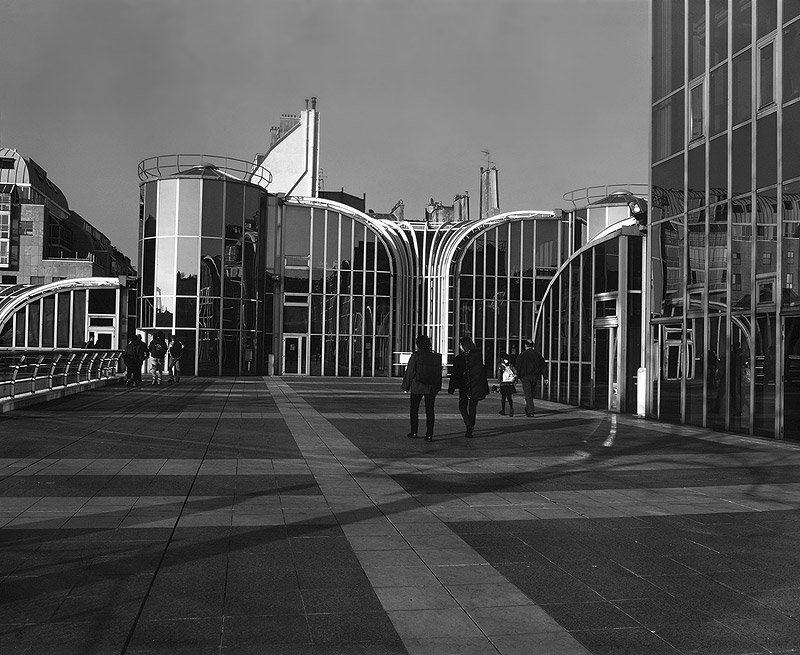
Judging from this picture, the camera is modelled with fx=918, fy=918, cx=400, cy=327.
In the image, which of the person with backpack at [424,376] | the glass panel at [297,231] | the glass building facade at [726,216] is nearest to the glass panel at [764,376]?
the glass building facade at [726,216]

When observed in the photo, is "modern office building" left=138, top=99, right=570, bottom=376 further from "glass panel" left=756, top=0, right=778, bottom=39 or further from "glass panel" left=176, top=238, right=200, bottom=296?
"glass panel" left=756, top=0, right=778, bottom=39

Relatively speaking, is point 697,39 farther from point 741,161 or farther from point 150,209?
point 150,209

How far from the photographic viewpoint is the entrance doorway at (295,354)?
143 ft

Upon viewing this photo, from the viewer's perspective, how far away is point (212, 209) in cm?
4053

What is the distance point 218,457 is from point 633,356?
39.1 feet

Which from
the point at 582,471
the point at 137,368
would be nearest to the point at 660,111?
the point at 582,471

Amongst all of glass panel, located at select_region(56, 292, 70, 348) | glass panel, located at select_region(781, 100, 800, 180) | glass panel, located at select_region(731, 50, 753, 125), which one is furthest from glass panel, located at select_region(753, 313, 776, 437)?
glass panel, located at select_region(56, 292, 70, 348)

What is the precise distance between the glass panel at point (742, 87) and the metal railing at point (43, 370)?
43.7 feet

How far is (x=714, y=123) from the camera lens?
54.5 ft

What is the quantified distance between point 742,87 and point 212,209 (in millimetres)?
28570

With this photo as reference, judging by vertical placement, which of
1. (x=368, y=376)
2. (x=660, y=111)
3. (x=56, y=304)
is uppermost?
(x=660, y=111)

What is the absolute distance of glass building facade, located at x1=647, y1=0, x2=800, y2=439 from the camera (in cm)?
1430

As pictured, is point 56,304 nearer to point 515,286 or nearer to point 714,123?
point 515,286

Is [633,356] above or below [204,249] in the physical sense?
below
